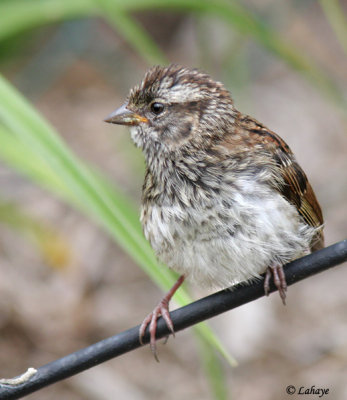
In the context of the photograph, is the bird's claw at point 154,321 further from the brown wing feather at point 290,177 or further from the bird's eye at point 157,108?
the bird's eye at point 157,108

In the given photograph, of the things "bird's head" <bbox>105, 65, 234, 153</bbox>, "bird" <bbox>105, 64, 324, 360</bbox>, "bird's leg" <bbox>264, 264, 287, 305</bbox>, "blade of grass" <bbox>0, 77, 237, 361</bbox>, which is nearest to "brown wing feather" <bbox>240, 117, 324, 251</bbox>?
"bird" <bbox>105, 64, 324, 360</bbox>

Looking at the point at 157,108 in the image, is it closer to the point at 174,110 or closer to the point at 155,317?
the point at 174,110

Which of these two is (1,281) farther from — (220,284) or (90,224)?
(220,284)

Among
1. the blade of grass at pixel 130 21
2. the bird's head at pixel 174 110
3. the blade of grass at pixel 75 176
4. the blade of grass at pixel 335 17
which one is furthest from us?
the blade of grass at pixel 335 17

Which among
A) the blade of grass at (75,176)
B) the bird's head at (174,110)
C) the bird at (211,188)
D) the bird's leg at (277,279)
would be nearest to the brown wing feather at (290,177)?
the bird at (211,188)

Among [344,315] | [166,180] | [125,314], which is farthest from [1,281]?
[166,180]

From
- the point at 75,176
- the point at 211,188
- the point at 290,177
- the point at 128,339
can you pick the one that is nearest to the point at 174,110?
the point at 211,188
